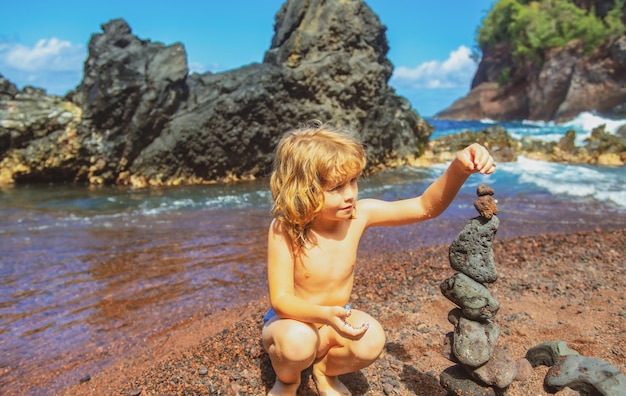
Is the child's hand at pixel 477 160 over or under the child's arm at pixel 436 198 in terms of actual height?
over

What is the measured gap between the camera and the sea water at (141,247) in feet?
13.2

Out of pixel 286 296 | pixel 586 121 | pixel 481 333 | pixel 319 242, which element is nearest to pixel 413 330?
pixel 481 333

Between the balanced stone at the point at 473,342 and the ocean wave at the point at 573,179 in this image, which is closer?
Result: the balanced stone at the point at 473,342

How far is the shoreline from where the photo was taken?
290 centimetres

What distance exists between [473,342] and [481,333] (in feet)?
0.19

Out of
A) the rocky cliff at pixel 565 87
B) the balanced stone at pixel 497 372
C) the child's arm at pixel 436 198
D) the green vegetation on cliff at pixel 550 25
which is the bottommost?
the balanced stone at pixel 497 372

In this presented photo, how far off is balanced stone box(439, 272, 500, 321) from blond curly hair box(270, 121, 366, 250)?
2.35 ft

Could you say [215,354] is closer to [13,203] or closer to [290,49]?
[13,203]

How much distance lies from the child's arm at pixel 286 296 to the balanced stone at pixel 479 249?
606 millimetres

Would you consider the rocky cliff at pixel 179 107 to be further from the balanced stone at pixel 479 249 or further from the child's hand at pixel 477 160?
the balanced stone at pixel 479 249

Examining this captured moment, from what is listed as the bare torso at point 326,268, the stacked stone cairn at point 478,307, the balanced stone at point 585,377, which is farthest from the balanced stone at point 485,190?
the balanced stone at point 585,377

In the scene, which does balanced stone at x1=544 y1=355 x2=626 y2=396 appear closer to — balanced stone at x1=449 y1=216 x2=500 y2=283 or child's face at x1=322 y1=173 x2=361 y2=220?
balanced stone at x1=449 y1=216 x2=500 y2=283

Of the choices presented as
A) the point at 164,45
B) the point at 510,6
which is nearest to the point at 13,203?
the point at 164,45

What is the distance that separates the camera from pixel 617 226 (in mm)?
7234
